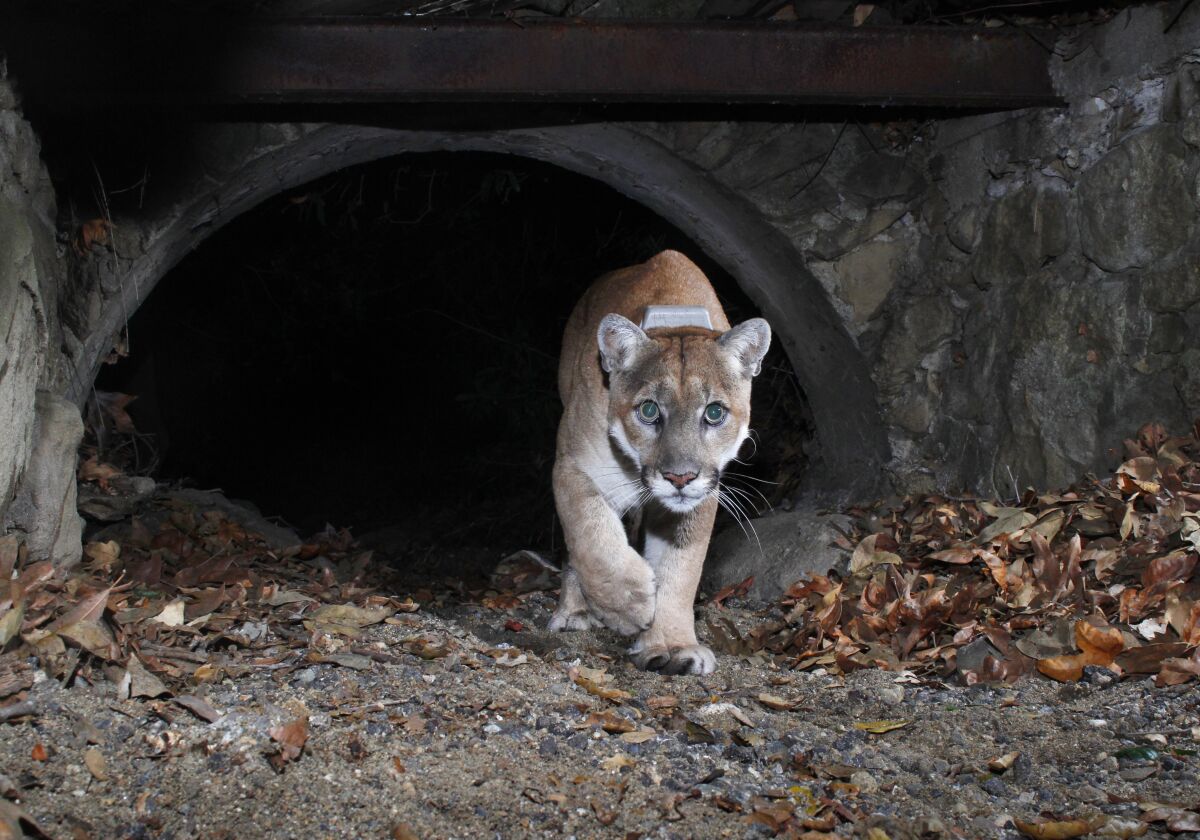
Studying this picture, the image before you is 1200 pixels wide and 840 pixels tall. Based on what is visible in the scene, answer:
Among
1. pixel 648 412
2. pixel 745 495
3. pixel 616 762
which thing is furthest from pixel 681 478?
pixel 745 495

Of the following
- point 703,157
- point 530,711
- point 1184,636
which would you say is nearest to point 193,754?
point 530,711

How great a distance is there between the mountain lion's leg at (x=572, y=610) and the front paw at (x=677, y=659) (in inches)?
27.3

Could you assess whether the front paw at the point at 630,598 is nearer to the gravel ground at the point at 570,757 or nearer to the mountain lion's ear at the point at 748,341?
the gravel ground at the point at 570,757

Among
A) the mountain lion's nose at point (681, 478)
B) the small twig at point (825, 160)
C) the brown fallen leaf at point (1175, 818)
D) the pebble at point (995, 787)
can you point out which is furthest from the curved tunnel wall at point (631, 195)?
the brown fallen leaf at point (1175, 818)

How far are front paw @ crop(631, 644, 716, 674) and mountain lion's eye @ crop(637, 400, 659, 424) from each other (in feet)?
3.03

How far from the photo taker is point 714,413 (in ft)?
15.4

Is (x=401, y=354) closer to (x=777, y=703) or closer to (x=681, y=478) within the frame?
(x=681, y=478)

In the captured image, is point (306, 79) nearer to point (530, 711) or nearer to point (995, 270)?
point (530, 711)

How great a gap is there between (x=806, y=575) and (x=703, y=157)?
2263mm

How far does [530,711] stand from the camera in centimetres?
362

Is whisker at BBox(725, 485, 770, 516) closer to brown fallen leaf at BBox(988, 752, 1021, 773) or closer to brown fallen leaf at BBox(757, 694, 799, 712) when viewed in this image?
brown fallen leaf at BBox(757, 694, 799, 712)

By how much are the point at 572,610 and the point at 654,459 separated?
114cm

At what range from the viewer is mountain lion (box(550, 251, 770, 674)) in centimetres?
452

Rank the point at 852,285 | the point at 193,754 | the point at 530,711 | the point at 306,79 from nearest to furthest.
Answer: the point at 193,754
the point at 530,711
the point at 306,79
the point at 852,285
